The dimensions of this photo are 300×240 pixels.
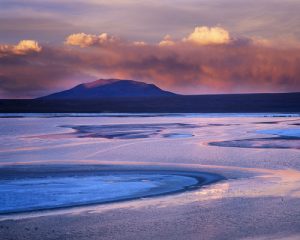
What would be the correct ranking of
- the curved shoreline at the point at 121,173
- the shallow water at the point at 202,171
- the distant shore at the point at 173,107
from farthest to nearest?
the distant shore at the point at 173,107 → the curved shoreline at the point at 121,173 → the shallow water at the point at 202,171

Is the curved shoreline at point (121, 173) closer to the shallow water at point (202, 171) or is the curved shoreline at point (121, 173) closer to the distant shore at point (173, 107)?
the shallow water at point (202, 171)

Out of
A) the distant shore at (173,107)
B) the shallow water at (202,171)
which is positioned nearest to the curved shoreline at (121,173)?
the shallow water at (202,171)

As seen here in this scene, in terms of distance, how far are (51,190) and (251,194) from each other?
13.3 ft

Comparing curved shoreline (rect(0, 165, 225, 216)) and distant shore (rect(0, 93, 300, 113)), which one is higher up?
distant shore (rect(0, 93, 300, 113))

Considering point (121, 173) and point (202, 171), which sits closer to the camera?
point (121, 173)

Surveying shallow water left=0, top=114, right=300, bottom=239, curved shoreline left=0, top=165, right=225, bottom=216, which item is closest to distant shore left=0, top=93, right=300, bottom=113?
shallow water left=0, top=114, right=300, bottom=239

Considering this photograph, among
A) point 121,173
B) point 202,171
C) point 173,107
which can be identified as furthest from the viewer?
point 173,107

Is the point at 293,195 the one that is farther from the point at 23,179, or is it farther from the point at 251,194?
the point at 23,179

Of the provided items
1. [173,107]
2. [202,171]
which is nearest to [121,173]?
[202,171]

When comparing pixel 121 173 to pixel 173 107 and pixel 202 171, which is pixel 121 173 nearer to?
pixel 202 171

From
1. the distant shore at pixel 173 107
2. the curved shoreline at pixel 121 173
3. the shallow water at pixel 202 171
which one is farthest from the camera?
the distant shore at pixel 173 107

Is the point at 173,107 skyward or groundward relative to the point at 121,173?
skyward

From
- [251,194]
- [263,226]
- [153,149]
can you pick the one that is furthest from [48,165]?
[263,226]

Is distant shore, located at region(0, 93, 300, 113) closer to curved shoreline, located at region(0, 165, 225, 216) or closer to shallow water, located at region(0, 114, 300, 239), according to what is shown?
shallow water, located at region(0, 114, 300, 239)
